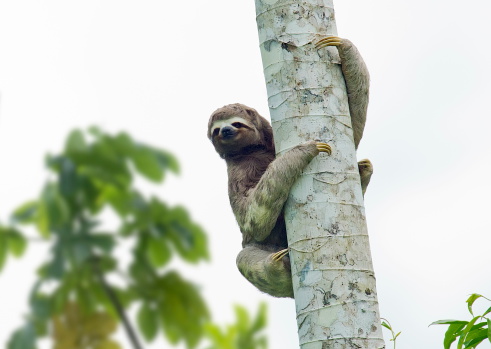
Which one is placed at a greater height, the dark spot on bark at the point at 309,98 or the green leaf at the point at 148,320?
the dark spot on bark at the point at 309,98

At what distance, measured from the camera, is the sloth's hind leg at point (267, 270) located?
18.9ft

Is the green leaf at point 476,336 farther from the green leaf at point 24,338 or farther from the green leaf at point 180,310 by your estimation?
the green leaf at point 24,338

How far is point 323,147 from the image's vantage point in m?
4.56

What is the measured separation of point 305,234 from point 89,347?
11.8ft

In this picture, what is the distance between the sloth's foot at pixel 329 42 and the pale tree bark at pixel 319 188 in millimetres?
43

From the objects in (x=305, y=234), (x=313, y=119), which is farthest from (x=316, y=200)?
(x=313, y=119)

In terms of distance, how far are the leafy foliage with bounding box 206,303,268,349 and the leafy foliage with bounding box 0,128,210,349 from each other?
0.13ft

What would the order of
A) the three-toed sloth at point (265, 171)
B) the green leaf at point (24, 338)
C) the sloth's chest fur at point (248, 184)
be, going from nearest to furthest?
the green leaf at point (24, 338)
the three-toed sloth at point (265, 171)
the sloth's chest fur at point (248, 184)

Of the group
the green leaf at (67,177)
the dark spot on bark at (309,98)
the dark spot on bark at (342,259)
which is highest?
the dark spot on bark at (309,98)

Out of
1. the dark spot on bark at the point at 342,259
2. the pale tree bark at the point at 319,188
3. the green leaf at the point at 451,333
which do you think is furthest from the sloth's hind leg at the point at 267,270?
the green leaf at the point at 451,333

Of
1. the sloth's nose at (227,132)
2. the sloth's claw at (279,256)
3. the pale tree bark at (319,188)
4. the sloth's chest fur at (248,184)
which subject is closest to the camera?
the pale tree bark at (319,188)

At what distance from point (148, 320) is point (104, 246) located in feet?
0.36

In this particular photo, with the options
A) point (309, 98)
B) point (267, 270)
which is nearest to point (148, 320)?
point (309, 98)

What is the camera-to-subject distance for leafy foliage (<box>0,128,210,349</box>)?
761 mm
